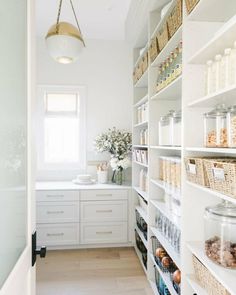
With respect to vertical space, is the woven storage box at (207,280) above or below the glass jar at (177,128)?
below

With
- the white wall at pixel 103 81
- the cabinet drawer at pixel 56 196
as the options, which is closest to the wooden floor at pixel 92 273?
the cabinet drawer at pixel 56 196

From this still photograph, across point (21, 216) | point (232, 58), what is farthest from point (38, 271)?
point (232, 58)

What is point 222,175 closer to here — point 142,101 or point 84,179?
point 142,101

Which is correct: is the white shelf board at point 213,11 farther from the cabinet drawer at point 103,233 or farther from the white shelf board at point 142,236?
the cabinet drawer at point 103,233

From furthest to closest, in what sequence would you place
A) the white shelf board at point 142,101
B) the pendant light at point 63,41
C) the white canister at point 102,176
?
the white canister at point 102,176 → the white shelf board at point 142,101 → the pendant light at point 63,41

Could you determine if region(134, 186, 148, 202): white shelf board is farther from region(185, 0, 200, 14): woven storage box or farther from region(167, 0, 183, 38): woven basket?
region(185, 0, 200, 14): woven storage box

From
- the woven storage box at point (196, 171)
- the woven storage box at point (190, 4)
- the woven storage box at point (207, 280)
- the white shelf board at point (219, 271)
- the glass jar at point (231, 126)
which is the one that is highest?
the woven storage box at point (190, 4)

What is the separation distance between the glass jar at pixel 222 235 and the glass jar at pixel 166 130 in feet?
2.57

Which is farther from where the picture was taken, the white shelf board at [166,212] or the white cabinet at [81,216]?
the white cabinet at [81,216]

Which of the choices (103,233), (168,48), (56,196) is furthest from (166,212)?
(56,196)

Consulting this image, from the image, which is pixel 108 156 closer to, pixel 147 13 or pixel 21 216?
pixel 147 13

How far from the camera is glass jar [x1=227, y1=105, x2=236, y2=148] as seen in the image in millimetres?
1232

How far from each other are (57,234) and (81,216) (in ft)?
1.22

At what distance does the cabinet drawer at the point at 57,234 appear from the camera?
11.4 feet
